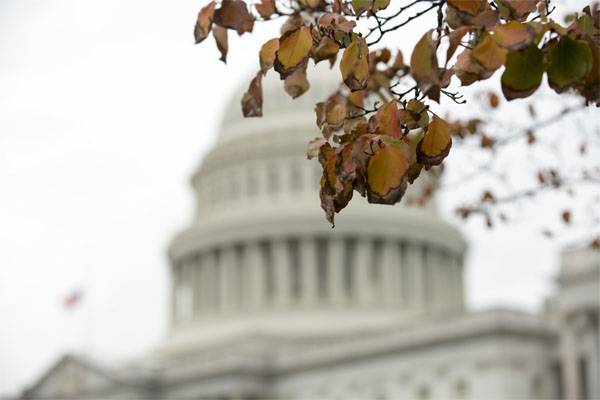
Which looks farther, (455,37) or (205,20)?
(205,20)

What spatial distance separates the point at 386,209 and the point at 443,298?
32.9ft

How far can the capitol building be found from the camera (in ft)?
276

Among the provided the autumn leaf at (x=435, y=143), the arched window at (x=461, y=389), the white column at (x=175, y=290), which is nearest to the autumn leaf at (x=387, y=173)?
the autumn leaf at (x=435, y=143)

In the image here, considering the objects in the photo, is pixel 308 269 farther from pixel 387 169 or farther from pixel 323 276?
pixel 387 169

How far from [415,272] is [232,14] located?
105 m

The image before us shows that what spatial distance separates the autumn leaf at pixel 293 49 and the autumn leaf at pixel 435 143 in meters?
1.02

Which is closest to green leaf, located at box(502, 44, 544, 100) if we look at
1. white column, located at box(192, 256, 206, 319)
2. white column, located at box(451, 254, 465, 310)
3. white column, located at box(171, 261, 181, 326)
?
white column, located at box(192, 256, 206, 319)

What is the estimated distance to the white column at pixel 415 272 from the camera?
366 ft

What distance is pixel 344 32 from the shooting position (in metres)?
9.30

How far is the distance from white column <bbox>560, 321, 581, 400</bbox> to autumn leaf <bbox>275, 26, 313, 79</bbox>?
72397mm

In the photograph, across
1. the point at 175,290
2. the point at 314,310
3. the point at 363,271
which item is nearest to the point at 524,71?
the point at 314,310

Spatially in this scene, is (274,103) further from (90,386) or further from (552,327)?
(552,327)

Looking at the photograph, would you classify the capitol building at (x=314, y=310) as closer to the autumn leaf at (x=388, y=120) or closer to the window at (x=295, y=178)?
the window at (x=295, y=178)

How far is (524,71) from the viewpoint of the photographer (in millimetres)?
7676
